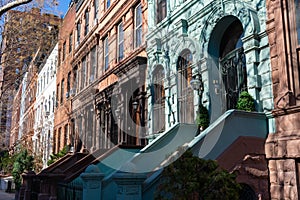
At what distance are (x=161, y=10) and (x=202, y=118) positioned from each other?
19.0 ft

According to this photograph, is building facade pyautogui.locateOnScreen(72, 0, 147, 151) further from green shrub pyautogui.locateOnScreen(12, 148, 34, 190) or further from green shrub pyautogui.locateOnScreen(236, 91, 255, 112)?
green shrub pyautogui.locateOnScreen(236, 91, 255, 112)

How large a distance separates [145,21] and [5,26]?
5526mm

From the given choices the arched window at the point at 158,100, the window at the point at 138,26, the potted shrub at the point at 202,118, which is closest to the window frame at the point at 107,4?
the window at the point at 138,26

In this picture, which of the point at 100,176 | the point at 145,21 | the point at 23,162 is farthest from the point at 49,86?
the point at 100,176

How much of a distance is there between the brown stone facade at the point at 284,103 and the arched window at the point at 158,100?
524 cm

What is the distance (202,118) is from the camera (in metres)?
9.45

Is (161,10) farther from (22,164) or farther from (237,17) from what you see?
(22,164)

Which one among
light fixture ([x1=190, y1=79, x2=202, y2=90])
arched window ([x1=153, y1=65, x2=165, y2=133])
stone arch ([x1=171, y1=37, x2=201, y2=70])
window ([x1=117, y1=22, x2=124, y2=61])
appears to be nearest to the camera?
light fixture ([x1=190, y1=79, x2=202, y2=90])

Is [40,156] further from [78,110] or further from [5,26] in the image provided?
[5,26]

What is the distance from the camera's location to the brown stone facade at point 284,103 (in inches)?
278

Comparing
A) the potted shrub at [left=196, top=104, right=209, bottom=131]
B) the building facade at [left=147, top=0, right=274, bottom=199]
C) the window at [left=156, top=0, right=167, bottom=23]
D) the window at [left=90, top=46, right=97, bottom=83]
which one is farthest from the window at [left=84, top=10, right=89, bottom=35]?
the potted shrub at [left=196, top=104, right=209, bottom=131]

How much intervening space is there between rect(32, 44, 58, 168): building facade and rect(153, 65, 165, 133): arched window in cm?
1729

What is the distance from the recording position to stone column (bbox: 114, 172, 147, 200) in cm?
698

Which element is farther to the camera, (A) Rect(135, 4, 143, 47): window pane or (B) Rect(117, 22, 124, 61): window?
(B) Rect(117, 22, 124, 61): window
